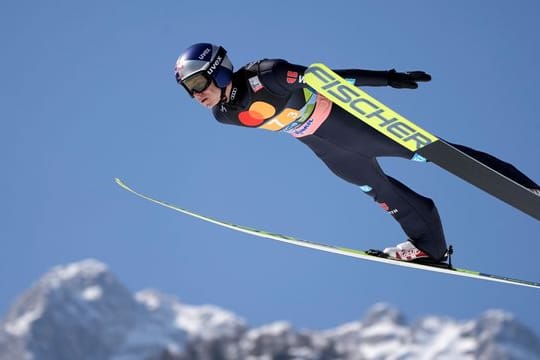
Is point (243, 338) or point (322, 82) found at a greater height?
point (243, 338)

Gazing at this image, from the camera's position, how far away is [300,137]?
9.38 metres

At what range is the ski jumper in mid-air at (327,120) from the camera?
8.56 m

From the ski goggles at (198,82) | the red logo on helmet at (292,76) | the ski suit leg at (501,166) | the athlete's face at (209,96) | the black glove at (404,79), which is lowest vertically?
the ski suit leg at (501,166)

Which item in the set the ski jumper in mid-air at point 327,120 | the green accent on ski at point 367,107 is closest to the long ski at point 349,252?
the ski jumper in mid-air at point 327,120

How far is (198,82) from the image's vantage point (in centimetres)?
878

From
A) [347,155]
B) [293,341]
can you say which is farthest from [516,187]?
[293,341]

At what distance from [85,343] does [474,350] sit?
85.2 m

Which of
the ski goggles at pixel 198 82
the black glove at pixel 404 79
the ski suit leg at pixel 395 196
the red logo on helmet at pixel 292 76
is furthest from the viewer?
the ski suit leg at pixel 395 196

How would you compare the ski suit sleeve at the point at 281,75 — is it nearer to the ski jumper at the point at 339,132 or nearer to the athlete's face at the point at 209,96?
the ski jumper at the point at 339,132

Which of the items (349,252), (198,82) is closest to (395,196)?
(349,252)

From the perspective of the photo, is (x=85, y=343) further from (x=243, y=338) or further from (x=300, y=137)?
(x=300, y=137)

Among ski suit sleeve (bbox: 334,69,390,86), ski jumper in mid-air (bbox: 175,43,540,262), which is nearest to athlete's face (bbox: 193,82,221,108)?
ski jumper in mid-air (bbox: 175,43,540,262)

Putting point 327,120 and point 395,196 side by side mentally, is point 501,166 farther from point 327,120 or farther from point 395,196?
point 327,120

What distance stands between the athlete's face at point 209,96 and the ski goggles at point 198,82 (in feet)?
0.12
